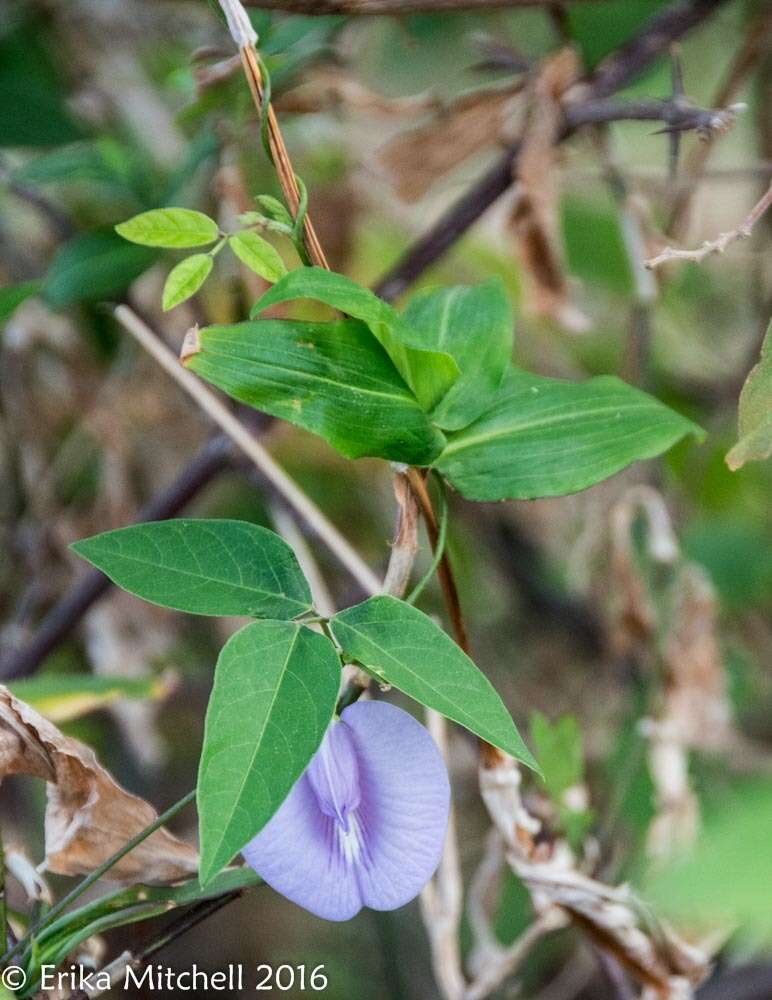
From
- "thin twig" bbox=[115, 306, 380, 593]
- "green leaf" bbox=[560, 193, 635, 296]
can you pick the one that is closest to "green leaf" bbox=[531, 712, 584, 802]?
"thin twig" bbox=[115, 306, 380, 593]

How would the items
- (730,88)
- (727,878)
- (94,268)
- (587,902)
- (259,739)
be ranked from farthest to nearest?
1. (730,88)
2. (94,268)
3. (587,902)
4. (259,739)
5. (727,878)

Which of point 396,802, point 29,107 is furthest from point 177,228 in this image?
point 29,107

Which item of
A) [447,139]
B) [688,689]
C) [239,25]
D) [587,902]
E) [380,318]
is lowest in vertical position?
[688,689]

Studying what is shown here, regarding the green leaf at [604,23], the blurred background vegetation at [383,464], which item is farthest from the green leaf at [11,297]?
the green leaf at [604,23]

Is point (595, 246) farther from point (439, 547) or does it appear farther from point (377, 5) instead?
point (439, 547)

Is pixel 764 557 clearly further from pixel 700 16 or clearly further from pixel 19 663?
pixel 19 663

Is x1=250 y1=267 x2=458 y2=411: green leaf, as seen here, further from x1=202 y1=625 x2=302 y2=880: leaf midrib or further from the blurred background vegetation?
the blurred background vegetation
